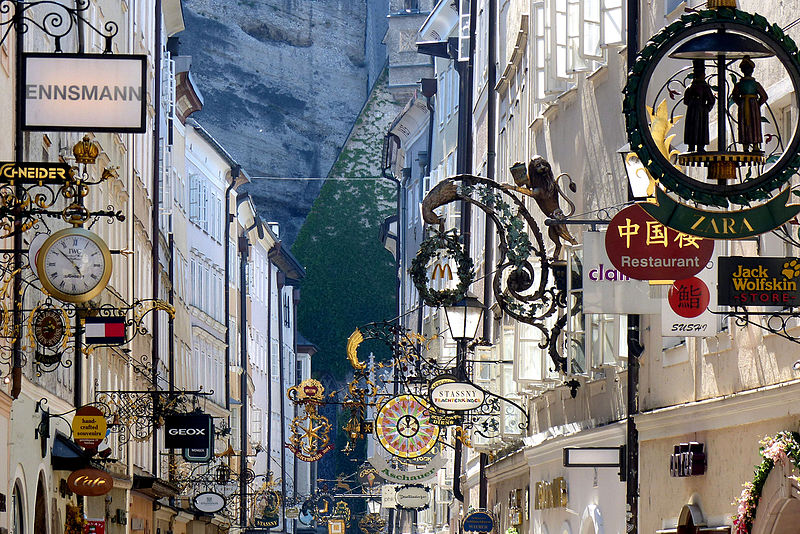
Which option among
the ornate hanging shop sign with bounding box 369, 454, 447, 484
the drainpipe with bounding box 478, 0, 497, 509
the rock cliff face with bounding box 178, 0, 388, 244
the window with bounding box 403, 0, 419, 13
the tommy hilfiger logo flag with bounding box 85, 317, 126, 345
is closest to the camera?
the tommy hilfiger logo flag with bounding box 85, 317, 126, 345

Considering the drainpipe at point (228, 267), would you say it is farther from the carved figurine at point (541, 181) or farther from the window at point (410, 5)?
the carved figurine at point (541, 181)

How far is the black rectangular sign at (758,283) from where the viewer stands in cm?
958

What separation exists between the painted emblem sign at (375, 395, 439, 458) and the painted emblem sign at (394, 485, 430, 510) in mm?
13631

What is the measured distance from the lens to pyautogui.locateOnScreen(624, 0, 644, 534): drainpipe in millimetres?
16031

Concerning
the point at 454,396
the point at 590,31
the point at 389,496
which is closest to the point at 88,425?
the point at 454,396

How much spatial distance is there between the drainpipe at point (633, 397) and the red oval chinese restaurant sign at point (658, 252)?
5.80 metres

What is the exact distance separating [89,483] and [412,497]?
17.5 m

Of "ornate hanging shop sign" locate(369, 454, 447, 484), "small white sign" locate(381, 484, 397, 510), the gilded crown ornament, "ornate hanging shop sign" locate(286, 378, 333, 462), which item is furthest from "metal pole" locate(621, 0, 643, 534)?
"small white sign" locate(381, 484, 397, 510)

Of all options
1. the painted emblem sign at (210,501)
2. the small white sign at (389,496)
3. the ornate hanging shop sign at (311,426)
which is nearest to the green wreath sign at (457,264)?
the ornate hanging shop sign at (311,426)

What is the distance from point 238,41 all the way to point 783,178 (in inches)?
3298

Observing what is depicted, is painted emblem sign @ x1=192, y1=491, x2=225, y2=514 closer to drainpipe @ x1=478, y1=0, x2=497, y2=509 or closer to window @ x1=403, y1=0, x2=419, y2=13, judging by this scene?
drainpipe @ x1=478, y1=0, x2=497, y2=509

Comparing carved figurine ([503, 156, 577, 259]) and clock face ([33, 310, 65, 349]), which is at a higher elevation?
carved figurine ([503, 156, 577, 259])

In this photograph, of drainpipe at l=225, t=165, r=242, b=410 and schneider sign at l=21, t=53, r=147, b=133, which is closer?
schneider sign at l=21, t=53, r=147, b=133

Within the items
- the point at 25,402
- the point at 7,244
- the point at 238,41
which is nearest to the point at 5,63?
the point at 7,244
